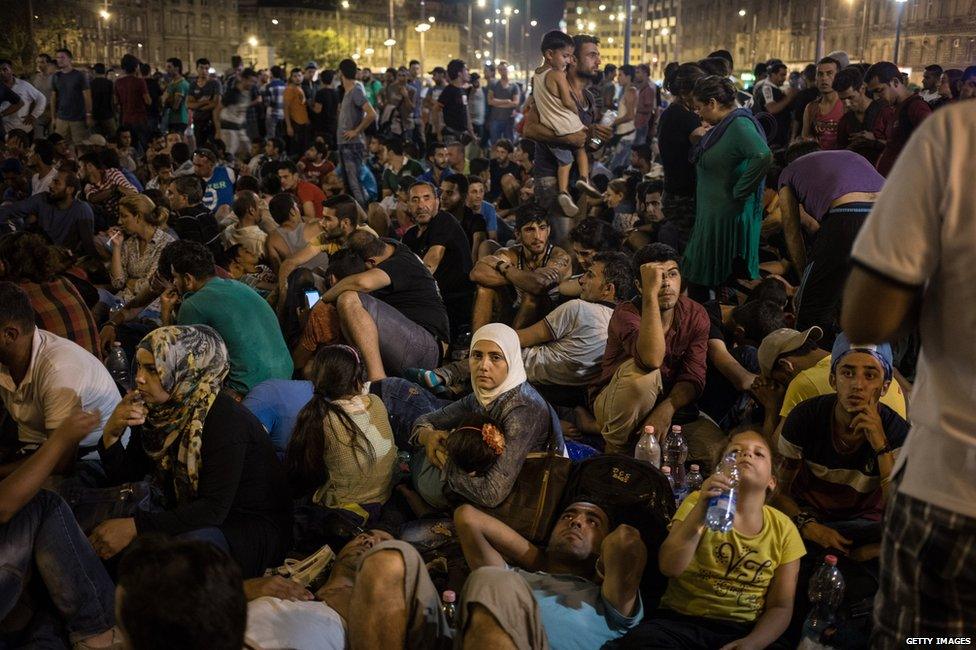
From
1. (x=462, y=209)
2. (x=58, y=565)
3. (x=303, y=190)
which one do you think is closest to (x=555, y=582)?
(x=58, y=565)

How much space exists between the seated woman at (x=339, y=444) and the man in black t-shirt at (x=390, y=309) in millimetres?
1333

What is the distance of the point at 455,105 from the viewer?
15.6 m

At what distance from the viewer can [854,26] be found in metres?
51.7

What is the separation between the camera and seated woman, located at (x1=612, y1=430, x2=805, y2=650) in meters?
3.46

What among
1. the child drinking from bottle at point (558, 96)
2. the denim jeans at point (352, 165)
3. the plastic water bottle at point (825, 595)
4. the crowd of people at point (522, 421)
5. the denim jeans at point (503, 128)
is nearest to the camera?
the crowd of people at point (522, 421)

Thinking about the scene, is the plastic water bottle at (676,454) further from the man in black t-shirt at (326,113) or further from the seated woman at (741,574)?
the man in black t-shirt at (326,113)

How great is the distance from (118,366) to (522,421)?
344 cm

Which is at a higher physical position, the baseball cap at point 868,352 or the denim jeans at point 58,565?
the baseball cap at point 868,352

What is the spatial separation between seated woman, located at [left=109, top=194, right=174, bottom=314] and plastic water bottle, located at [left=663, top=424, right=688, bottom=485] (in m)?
4.64

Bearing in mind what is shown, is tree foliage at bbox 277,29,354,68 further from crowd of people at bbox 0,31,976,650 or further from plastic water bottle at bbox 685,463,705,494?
plastic water bottle at bbox 685,463,705,494

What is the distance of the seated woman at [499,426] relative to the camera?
4234 mm

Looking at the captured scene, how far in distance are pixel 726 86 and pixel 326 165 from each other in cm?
730

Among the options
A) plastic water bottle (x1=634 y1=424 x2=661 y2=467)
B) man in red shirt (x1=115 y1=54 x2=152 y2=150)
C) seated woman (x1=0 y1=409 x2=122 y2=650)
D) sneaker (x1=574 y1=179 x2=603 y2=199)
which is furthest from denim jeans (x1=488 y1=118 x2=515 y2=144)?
seated woman (x1=0 y1=409 x2=122 y2=650)

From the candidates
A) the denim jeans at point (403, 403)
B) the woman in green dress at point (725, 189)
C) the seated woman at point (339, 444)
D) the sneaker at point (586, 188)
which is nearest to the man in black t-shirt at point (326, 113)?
the sneaker at point (586, 188)
